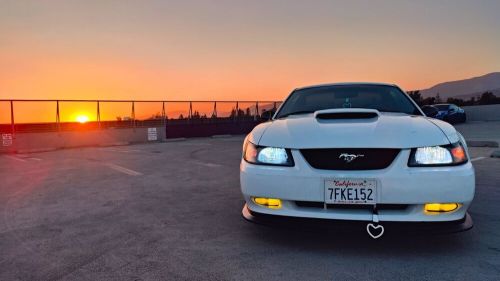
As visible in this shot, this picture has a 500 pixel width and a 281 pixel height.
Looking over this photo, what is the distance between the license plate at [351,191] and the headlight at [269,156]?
1.18 ft

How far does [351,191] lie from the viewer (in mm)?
2797

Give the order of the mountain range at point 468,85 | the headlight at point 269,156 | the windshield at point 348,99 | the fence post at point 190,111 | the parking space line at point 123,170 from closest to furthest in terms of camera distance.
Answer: the headlight at point 269,156, the windshield at point 348,99, the parking space line at point 123,170, the fence post at point 190,111, the mountain range at point 468,85

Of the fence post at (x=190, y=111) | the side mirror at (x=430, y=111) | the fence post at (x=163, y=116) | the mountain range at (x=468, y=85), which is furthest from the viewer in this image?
the mountain range at (x=468, y=85)

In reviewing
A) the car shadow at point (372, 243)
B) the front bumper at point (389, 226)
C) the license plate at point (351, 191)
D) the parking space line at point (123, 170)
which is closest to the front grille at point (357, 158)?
the license plate at point (351, 191)

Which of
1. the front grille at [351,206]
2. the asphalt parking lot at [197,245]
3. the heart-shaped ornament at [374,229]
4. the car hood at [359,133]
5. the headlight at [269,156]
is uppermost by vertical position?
the car hood at [359,133]

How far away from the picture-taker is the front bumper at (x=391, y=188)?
2748 mm

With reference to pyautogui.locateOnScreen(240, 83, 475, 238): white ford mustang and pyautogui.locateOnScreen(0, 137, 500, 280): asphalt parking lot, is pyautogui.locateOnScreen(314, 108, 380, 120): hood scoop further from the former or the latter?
pyautogui.locateOnScreen(0, 137, 500, 280): asphalt parking lot

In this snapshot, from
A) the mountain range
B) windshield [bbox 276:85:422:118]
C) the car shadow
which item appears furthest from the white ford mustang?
the mountain range

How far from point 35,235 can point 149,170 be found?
449 centimetres

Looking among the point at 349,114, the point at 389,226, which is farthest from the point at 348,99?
the point at 389,226

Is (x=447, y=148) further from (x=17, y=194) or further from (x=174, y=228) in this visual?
(x=17, y=194)

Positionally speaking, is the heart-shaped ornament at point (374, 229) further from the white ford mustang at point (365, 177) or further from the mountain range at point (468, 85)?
the mountain range at point (468, 85)

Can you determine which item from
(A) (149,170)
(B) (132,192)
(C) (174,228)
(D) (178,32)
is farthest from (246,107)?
(C) (174,228)

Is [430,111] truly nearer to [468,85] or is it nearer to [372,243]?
[372,243]
